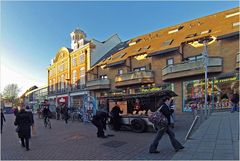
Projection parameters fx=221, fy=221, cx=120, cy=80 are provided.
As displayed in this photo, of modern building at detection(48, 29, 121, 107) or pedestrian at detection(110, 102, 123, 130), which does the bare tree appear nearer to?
modern building at detection(48, 29, 121, 107)

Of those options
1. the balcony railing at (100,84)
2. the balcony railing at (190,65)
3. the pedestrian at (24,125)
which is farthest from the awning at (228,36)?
the pedestrian at (24,125)

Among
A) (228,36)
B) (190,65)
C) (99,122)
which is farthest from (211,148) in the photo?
(228,36)

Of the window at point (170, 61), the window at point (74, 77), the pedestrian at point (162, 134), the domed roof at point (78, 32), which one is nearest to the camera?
the pedestrian at point (162, 134)

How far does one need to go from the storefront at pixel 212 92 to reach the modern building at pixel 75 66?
65.7ft

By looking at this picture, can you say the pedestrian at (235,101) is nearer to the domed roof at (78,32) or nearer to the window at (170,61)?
the window at (170,61)

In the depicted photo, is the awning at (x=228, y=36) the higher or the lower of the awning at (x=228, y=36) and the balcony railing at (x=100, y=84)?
the higher

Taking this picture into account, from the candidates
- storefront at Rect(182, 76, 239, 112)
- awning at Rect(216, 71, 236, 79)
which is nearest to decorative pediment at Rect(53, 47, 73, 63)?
storefront at Rect(182, 76, 239, 112)

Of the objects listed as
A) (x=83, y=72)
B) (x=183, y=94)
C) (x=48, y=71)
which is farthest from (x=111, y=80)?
(x=48, y=71)

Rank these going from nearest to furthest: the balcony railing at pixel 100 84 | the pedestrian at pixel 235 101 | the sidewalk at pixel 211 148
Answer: the sidewalk at pixel 211 148
the pedestrian at pixel 235 101
the balcony railing at pixel 100 84

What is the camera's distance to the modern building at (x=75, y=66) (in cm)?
4184

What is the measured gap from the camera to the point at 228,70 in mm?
21625

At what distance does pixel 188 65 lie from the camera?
23078 millimetres

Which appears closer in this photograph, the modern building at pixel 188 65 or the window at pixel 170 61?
the modern building at pixel 188 65

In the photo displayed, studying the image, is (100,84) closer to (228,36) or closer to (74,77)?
(74,77)
